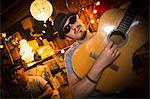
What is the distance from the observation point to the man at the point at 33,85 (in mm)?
4340

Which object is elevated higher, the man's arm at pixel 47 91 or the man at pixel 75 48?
the man at pixel 75 48

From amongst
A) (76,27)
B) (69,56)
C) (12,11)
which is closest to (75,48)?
(69,56)

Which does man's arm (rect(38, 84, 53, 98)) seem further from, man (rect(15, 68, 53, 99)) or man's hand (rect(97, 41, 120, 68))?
man's hand (rect(97, 41, 120, 68))

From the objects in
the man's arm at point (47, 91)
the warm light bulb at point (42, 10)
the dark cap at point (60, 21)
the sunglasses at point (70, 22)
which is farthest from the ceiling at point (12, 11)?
the man's arm at point (47, 91)

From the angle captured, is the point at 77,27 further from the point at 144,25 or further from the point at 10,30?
the point at 10,30

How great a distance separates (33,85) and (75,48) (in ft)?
3.09

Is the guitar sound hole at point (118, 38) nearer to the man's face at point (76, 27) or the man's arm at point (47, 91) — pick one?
the man's face at point (76, 27)

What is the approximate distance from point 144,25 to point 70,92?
1354 mm

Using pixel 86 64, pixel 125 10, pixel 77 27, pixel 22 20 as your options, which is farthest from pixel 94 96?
pixel 22 20

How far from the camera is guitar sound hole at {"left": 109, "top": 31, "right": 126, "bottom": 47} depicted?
3.69 meters

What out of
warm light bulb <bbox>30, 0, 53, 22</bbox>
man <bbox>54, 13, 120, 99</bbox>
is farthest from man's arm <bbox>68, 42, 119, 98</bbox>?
warm light bulb <bbox>30, 0, 53, 22</bbox>

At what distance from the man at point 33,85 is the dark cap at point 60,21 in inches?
29.6

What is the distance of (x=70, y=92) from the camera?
4.12 meters

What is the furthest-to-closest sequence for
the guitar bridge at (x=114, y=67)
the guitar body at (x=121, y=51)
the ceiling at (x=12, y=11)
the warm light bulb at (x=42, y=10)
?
the ceiling at (x=12, y=11), the warm light bulb at (x=42, y=10), the guitar bridge at (x=114, y=67), the guitar body at (x=121, y=51)
